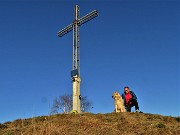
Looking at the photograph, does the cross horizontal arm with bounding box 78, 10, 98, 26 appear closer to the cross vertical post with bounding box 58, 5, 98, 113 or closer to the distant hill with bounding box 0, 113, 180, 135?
the cross vertical post with bounding box 58, 5, 98, 113

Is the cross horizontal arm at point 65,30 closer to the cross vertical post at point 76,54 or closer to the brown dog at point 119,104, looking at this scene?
the cross vertical post at point 76,54

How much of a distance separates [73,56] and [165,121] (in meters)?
12.4

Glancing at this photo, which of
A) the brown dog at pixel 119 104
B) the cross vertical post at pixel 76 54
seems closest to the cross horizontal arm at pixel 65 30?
the cross vertical post at pixel 76 54

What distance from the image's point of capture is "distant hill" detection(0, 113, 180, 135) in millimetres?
10633

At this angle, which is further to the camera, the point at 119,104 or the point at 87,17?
the point at 87,17

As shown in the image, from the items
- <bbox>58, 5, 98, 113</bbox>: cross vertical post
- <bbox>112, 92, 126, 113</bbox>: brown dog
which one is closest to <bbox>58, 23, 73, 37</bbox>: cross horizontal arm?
<bbox>58, 5, 98, 113</bbox>: cross vertical post

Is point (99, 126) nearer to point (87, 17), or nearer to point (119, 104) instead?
point (119, 104)

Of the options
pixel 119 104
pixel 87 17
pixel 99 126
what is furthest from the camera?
pixel 87 17

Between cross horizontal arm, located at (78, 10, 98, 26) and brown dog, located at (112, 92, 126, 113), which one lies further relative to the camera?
cross horizontal arm, located at (78, 10, 98, 26)

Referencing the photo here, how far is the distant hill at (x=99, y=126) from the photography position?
1063 cm

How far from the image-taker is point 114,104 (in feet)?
58.4

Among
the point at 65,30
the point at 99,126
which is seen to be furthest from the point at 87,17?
the point at 99,126

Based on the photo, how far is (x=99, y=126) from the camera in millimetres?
11664

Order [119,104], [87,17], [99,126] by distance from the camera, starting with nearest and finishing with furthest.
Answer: [99,126], [119,104], [87,17]
